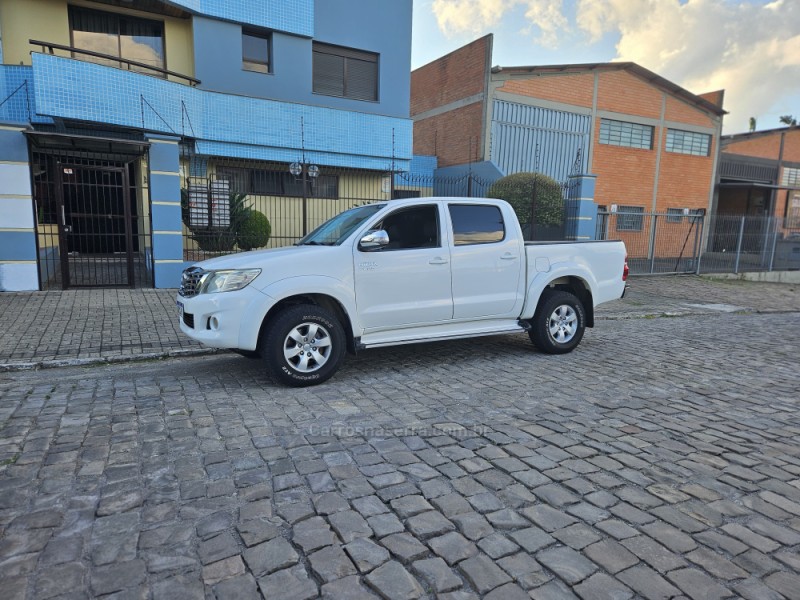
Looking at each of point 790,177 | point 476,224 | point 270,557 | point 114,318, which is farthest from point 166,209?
point 790,177

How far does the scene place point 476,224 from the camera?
20.1 ft

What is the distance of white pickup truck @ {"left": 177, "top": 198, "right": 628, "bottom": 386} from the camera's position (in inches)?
198

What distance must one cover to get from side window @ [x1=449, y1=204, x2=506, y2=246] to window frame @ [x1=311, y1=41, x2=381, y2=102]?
38.8 ft

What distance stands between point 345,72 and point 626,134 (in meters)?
13.5

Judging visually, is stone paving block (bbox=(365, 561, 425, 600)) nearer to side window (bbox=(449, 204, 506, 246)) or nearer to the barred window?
side window (bbox=(449, 204, 506, 246))

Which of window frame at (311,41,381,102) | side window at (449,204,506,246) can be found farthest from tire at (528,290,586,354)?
window frame at (311,41,381,102)

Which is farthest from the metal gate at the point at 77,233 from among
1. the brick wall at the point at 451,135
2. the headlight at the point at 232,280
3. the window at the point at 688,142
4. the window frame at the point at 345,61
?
the window at the point at 688,142

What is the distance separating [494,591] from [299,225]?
554 inches

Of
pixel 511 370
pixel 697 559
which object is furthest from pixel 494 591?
pixel 511 370

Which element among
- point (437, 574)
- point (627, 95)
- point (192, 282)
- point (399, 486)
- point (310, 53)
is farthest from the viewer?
point (627, 95)

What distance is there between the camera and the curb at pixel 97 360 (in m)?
5.93

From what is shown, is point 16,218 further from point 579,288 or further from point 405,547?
point 405,547

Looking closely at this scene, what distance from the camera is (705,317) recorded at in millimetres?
10609

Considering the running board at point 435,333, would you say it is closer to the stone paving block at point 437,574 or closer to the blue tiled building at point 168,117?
the stone paving block at point 437,574
